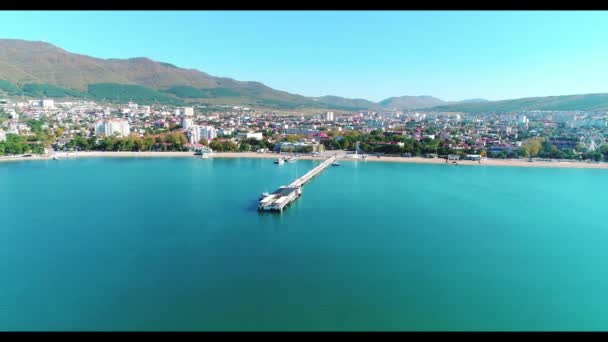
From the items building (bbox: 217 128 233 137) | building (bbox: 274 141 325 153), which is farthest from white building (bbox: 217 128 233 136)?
building (bbox: 274 141 325 153)

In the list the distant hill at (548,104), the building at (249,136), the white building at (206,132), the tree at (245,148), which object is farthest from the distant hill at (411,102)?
the tree at (245,148)

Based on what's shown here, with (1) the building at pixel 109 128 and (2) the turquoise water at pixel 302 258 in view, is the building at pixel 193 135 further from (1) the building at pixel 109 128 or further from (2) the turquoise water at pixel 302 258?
(2) the turquoise water at pixel 302 258

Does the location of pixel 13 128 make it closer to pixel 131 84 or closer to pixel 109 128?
pixel 109 128

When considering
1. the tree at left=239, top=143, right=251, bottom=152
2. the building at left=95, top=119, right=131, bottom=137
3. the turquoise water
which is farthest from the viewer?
the building at left=95, top=119, right=131, bottom=137

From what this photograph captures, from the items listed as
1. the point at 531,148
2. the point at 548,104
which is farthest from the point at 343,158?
the point at 548,104

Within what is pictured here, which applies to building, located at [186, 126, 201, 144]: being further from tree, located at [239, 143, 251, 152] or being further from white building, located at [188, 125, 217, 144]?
tree, located at [239, 143, 251, 152]
